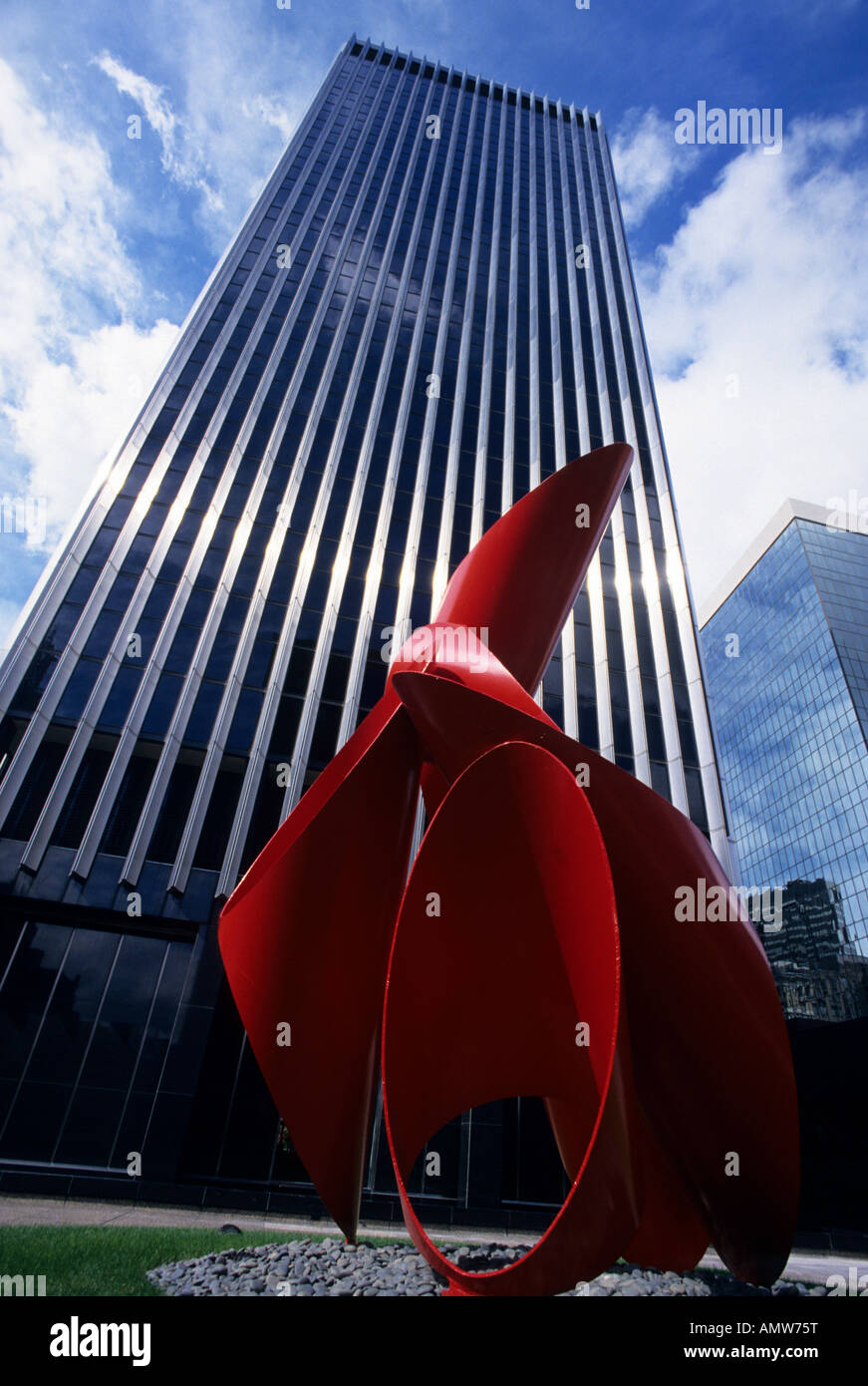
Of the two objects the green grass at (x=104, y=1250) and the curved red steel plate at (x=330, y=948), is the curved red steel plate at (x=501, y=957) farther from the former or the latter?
the green grass at (x=104, y=1250)

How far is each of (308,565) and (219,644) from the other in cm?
395

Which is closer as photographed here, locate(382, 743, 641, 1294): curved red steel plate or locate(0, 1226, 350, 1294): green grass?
locate(382, 743, 641, 1294): curved red steel plate

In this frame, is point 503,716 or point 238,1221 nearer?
point 503,716

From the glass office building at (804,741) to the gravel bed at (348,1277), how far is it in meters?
47.5

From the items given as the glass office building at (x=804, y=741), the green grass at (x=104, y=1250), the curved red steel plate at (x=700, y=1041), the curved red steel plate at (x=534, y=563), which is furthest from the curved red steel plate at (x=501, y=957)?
the glass office building at (x=804, y=741)

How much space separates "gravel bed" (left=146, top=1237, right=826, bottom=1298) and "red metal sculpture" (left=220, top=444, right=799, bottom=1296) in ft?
3.13

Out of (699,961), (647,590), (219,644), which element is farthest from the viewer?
(647,590)

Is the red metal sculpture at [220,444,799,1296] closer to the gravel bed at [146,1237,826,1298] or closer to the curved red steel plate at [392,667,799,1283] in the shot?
the curved red steel plate at [392,667,799,1283]

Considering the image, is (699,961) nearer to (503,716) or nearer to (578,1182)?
(578,1182)

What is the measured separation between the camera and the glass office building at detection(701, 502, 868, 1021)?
57438 mm

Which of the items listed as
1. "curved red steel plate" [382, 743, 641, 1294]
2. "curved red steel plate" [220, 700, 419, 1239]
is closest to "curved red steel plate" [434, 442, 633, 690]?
"curved red steel plate" [220, 700, 419, 1239]

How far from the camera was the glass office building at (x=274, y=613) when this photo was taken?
48.5ft
